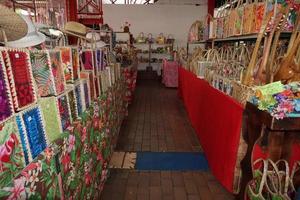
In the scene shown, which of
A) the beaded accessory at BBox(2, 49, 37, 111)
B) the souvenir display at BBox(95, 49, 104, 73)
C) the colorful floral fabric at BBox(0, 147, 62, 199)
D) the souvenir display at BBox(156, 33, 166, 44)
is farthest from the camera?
the souvenir display at BBox(156, 33, 166, 44)

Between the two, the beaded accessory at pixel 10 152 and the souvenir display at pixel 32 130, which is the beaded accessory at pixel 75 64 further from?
the beaded accessory at pixel 10 152

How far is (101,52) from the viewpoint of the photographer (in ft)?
9.08

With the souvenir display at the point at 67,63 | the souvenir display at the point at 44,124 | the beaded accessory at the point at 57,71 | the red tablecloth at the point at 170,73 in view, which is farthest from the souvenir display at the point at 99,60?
the red tablecloth at the point at 170,73

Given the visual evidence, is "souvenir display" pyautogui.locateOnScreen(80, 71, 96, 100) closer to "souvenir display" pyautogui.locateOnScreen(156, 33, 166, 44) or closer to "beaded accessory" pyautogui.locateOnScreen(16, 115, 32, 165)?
"beaded accessory" pyautogui.locateOnScreen(16, 115, 32, 165)

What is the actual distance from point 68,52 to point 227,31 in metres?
2.67

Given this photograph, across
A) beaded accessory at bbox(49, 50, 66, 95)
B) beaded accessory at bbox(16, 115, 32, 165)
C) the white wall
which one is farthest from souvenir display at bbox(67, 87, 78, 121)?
the white wall

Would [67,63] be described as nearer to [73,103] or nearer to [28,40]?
[73,103]

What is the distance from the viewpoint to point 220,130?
8.98ft

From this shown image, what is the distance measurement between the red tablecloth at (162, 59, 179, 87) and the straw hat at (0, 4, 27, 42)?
7.58m

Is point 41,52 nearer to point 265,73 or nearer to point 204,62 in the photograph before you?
point 265,73

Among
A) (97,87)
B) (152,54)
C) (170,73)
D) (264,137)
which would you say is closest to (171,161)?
(97,87)

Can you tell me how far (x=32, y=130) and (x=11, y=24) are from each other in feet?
1.53

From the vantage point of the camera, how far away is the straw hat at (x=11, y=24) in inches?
40.4

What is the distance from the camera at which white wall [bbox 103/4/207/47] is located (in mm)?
10758
